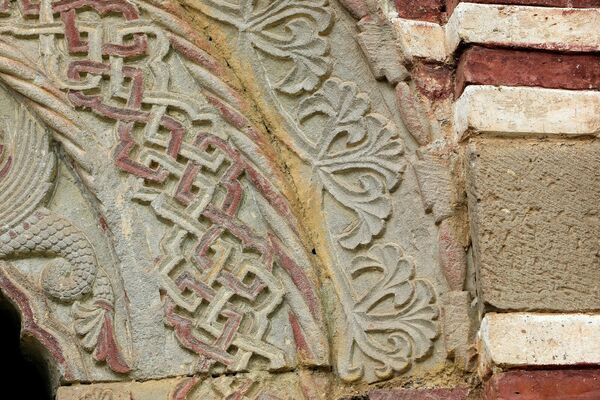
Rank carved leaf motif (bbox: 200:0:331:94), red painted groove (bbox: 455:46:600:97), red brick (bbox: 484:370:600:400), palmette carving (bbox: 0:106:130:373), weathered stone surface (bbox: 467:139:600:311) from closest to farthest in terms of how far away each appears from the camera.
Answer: red brick (bbox: 484:370:600:400) < weathered stone surface (bbox: 467:139:600:311) < palmette carving (bbox: 0:106:130:373) < red painted groove (bbox: 455:46:600:97) < carved leaf motif (bbox: 200:0:331:94)

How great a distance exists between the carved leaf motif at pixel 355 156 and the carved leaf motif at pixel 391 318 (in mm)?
106

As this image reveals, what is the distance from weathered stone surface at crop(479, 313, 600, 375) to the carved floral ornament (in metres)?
0.20

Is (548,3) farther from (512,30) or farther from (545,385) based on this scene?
(545,385)

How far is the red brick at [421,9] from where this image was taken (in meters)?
3.70

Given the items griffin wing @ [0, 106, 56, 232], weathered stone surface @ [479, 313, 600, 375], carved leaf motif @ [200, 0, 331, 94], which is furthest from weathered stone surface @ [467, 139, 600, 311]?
griffin wing @ [0, 106, 56, 232]

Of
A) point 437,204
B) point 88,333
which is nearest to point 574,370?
point 437,204

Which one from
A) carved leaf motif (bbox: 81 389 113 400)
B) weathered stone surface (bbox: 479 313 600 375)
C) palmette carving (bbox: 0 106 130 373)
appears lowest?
carved leaf motif (bbox: 81 389 113 400)

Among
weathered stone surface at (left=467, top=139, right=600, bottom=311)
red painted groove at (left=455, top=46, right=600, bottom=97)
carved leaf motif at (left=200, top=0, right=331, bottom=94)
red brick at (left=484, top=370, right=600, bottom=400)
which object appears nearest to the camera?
red brick at (left=484, top=370, right=600, bottom=400)

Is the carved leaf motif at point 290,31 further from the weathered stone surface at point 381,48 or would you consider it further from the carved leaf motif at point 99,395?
the carved leaf motif at point 99,395

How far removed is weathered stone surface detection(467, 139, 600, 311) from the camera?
333 centimetres

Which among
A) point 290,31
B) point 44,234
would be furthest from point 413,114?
point 44,234

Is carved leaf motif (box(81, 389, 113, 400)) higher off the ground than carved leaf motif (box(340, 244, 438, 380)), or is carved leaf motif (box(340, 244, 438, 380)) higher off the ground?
carved leaf motif (box(340, 244, 438, 380))

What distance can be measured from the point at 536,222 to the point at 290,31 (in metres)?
0.90

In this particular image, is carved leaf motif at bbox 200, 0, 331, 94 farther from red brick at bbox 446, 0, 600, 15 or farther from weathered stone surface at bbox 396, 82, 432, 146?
red brick at bbox 446, 0, 600, 15
